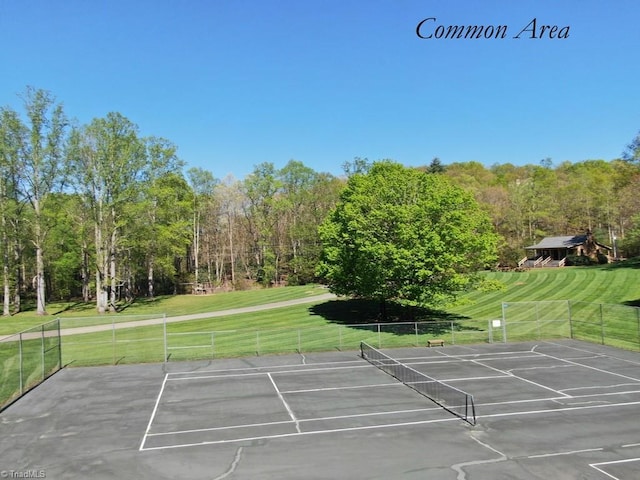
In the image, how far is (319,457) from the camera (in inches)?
557

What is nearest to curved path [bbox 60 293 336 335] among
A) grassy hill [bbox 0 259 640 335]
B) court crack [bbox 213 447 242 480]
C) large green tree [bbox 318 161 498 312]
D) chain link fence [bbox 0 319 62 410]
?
grassy hill [bbox 0 259 640 335]

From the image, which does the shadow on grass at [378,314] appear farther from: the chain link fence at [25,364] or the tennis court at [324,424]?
the chain link fence at [25,364]

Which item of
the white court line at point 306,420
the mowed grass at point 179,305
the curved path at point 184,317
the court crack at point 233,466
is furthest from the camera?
the mowed grass at point 179,305

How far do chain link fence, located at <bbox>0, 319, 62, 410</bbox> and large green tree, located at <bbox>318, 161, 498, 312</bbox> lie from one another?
22195 millimetres

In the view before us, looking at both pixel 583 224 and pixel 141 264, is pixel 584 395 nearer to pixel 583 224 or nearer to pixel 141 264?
pixel 141 264

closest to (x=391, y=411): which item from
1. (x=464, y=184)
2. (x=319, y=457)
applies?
(x=319, y=457)

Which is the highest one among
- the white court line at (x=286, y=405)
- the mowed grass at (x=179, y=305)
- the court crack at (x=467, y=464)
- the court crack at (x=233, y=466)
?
the mowed grass at (x=179, y=305)

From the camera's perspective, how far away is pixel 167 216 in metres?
65.1

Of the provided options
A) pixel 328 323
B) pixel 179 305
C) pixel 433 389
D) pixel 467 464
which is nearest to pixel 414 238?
pixel 328 323

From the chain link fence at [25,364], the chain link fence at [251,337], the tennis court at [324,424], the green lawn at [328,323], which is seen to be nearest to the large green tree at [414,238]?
the green lawn at [328,323]

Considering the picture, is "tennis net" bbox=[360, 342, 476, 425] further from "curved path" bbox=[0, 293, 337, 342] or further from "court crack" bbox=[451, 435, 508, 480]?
"curved path" bbox=[0, 293, 337, 342]

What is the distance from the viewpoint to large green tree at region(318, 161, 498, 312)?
116ft

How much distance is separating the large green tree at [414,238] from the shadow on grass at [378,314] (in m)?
3.83

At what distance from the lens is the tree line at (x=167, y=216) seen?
51.6 m
